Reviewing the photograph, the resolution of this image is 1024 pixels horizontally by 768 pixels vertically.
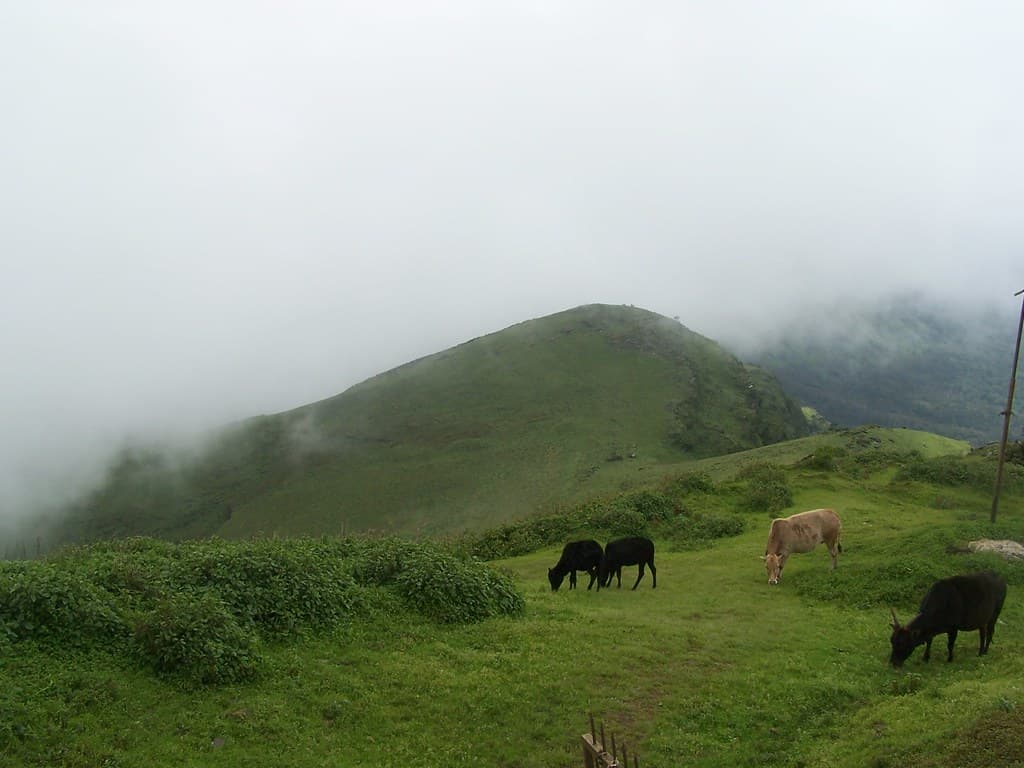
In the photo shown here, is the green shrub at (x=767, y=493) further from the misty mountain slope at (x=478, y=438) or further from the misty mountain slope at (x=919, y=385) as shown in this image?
the misty mountain slope at (x=919, y=385)

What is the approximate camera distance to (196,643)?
40.8 feet

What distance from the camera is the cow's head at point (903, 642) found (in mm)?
14180

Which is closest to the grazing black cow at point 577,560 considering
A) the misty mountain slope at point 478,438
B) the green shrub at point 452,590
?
the green shrub at point 452,590

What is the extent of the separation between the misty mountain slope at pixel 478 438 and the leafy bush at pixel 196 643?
50038 mm

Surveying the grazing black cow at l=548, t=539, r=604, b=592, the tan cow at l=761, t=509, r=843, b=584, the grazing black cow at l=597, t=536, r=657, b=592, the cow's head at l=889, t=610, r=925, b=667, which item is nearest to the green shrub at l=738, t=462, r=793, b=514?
the tan cow at l=761, t=509, r=843, b=584

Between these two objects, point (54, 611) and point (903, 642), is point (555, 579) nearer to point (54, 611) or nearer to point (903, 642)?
point (903, 642)

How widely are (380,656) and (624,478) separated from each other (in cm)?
5223

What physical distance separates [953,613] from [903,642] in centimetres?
105

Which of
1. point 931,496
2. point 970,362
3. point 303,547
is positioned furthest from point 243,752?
point 970,362

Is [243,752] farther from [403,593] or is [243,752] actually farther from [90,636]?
[403,593]

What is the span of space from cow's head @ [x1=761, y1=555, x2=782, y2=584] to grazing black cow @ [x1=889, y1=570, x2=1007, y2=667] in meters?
7.42

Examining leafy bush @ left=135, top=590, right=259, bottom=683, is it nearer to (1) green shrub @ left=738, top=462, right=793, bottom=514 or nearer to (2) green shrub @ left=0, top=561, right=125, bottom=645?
(2) green shrub @ left=0, top=561, right=125, bottom=645

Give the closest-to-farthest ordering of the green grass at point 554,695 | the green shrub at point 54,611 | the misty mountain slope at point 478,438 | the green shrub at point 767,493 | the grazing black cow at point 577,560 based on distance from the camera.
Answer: the green grass at point 554,695 → the green shrub at point 54,611 → the grazing black cow at point 577,560 → the green shrub at point 767,493 → the misty mountain slope at point 478,438

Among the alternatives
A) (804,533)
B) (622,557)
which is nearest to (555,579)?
(622,557)
